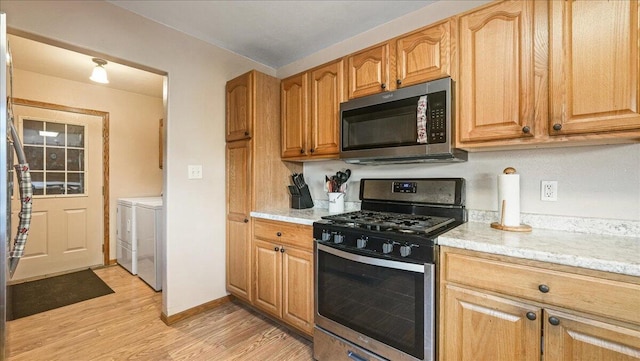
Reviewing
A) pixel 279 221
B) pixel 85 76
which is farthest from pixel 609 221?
pixel 85 76

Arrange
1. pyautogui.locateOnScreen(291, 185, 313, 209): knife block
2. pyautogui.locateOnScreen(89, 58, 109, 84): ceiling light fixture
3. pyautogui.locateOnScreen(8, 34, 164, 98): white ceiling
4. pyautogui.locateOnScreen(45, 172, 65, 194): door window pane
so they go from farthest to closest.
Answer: pyautogui.locateOnScreen(45, 172, 65, 194): door window pane → pyautogui.locateOnScreen(89, 58, 109, 84): ceiling light fixture → pyautogui.locateOnScreen(8, 34, 164, 98): white ceiling → pyautogui.locateOnScreen(291, 185, 313, 209): knife block

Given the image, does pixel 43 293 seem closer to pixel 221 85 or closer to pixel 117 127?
pixel 117 127

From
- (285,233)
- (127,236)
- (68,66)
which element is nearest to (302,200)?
(285,233)

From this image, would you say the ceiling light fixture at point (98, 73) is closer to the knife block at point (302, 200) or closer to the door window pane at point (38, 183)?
the door window pane at point (38, 183)

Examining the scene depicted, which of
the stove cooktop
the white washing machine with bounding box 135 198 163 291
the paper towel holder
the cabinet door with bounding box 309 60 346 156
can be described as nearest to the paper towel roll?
the paper towel holder

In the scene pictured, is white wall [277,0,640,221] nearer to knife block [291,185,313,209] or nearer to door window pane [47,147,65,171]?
knife block [291,185,313,209]

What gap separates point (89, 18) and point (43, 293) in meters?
2.71

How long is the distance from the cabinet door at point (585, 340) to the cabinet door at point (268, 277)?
1.55 m

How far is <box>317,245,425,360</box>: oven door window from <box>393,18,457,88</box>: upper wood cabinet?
1.15 metres

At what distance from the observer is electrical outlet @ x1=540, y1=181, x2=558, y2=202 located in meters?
1.49

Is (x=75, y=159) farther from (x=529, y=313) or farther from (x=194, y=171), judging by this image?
(x=529, y=313)

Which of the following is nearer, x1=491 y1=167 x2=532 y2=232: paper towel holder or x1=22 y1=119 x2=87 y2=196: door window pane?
x1=491 y1=167 x2=532 y2=232: paper towel holder

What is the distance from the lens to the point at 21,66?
2.98 meters

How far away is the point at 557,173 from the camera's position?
4.89 ft
